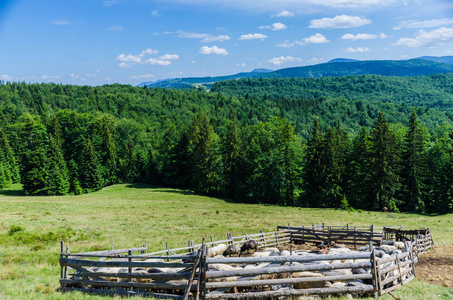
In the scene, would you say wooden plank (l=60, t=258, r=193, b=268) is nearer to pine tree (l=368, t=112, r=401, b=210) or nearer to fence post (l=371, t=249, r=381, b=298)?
fence post (l=371, t=249, r=381, b=298)

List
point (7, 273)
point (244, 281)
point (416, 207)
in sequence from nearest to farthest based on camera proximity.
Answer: point (244, 281)
point (7, 273)
point (416, 207)

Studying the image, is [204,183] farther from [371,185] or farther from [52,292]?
[52,292]

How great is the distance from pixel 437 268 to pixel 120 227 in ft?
87.0

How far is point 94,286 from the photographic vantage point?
12.0 m

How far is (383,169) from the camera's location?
52.6 m

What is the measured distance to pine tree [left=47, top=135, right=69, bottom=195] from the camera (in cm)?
6606

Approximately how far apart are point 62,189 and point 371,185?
59808mm

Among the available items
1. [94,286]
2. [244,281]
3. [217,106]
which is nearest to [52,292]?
[94,286]

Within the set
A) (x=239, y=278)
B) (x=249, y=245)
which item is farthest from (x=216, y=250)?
(x=239, y=278)

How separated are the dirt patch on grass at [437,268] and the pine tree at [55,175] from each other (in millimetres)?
65396

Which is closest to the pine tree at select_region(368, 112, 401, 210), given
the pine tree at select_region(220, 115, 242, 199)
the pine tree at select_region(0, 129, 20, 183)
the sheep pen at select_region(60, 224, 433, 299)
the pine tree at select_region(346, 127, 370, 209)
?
the pine tree at select_region(346, 127, 370, 209)

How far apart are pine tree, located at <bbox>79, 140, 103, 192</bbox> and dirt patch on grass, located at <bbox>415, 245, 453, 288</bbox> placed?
68.2 metres

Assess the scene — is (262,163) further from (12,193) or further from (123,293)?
(123,293)

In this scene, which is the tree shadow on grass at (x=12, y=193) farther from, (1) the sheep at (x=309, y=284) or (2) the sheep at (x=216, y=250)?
(1) the sheep at (x=309, y=284)
